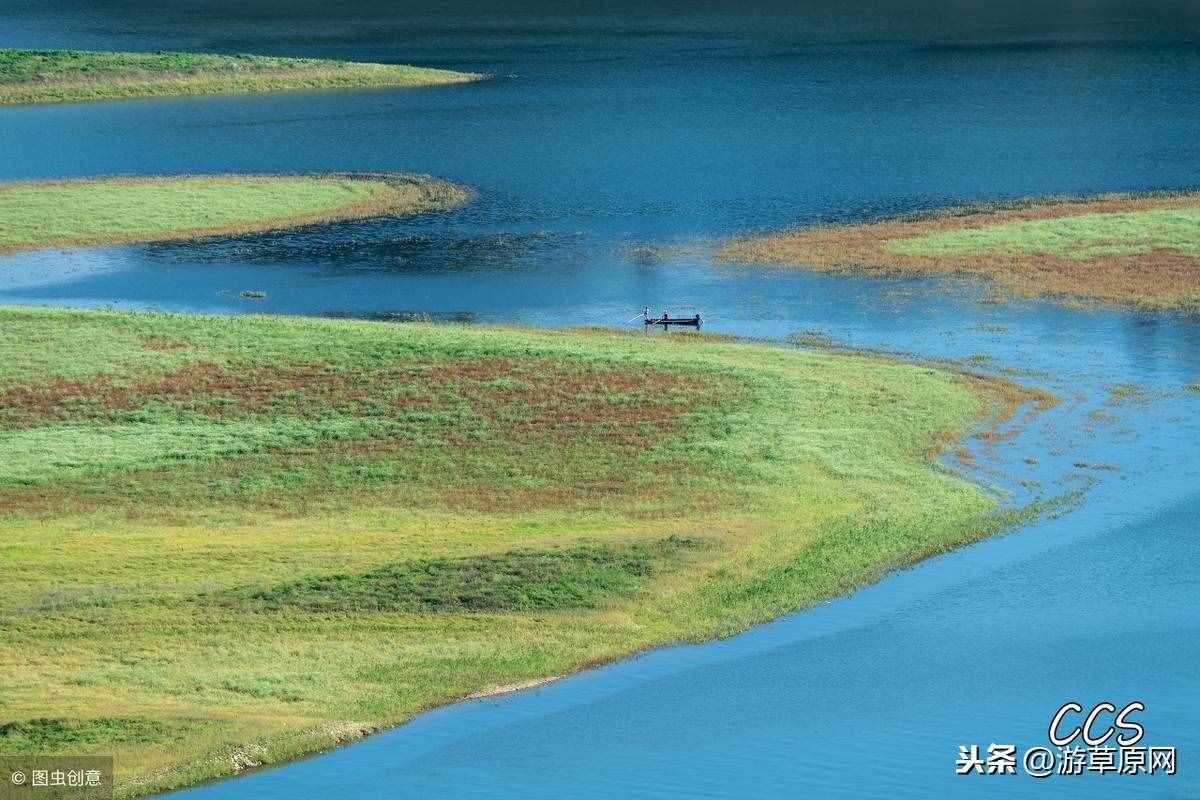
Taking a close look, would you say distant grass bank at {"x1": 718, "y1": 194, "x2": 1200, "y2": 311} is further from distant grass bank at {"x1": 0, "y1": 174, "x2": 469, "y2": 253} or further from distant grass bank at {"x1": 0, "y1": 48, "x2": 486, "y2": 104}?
distant grass bank at {"x1": 0, "y1": 48, "x2": 486, "y2": 104}

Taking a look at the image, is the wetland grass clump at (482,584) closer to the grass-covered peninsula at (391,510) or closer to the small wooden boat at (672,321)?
the grass-covered peninsula at (391,510)

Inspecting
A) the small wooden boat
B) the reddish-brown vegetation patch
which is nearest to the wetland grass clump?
the reddish-brown vegetation patch

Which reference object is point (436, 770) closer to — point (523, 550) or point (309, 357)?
point (523, 550)

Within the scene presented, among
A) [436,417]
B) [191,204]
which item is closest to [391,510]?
[436,417]

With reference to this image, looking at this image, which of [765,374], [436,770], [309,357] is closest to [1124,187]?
[765,374]
